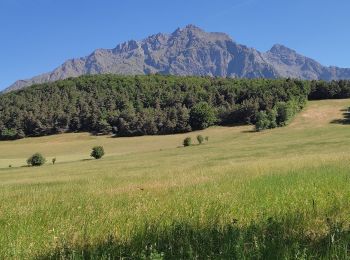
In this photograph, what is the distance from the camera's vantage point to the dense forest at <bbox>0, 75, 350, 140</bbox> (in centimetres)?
11869

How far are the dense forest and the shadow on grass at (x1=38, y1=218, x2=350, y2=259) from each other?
308ft

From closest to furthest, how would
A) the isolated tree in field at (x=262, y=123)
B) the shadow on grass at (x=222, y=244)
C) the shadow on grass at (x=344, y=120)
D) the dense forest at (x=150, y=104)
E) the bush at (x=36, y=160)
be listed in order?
1. the shadow on grass at (x=222, y=244)
2. the bush at (x=36, y=160)
3. the isolated tree in field at (x=262, y=123)
4. the shadow on grass at (x=344, y=120)
5. the dense forest at (x=150, y=104)

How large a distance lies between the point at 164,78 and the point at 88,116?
50.3 m

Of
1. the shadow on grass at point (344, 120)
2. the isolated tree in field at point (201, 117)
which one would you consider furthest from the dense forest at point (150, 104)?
the shadow on grass at point (344, 120)

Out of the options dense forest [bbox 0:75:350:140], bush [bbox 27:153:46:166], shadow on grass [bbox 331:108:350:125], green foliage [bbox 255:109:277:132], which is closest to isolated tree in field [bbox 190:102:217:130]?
dense forest [bbox 0:75:350:140]

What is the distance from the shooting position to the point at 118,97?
6112 inches

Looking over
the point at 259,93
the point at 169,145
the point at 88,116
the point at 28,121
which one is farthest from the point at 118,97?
the point at 169,145

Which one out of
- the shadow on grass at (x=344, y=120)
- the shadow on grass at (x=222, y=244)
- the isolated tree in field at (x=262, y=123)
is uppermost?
the shadow on grass at (x=222, y=244)

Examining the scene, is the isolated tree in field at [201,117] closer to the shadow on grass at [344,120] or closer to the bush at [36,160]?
the shadow on grass at [344,120]

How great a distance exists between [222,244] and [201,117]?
4476 inches

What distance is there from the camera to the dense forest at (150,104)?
119 m

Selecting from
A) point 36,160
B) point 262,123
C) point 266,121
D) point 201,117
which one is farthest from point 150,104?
point 36,160

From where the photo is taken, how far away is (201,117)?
4683 inches

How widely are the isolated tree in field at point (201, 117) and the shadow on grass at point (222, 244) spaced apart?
368ft
